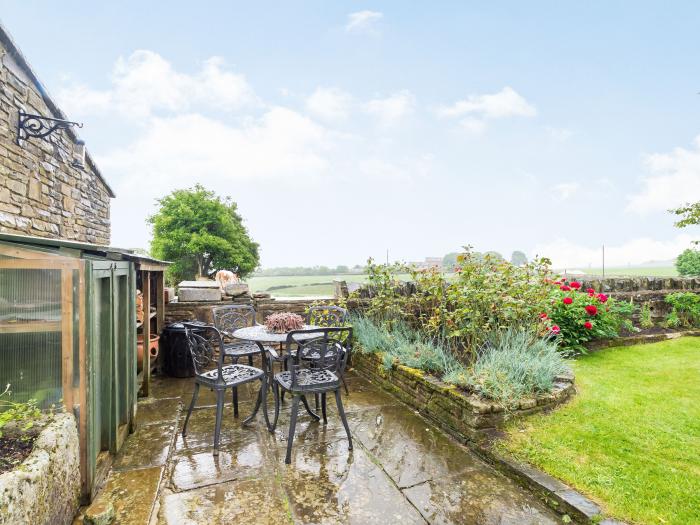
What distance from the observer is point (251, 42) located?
8.83m

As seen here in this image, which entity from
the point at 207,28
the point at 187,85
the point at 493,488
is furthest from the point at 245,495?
the point at 187,85

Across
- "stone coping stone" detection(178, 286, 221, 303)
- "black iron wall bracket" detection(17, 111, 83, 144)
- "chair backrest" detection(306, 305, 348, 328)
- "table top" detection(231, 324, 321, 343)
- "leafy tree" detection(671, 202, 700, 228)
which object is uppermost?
"black iron wall bracket" detection(17, 111, 83, 144)

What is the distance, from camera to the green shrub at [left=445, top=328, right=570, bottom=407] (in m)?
3.09

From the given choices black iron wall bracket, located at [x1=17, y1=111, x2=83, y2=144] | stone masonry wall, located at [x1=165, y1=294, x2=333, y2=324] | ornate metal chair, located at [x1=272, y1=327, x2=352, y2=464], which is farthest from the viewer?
stone masonry wall, located at [x1=165, y1=294, x2=333, y2=324]

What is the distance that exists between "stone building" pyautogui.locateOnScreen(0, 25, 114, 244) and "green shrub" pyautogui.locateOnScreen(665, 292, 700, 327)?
9436 millimetres

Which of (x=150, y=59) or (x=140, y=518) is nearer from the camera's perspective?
(x=140, y=518)

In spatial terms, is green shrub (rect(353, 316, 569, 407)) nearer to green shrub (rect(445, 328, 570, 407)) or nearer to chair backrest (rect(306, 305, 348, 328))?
green shrub (rect(445, 328, 570, 407))

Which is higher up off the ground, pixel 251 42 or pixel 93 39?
pixel 251 42

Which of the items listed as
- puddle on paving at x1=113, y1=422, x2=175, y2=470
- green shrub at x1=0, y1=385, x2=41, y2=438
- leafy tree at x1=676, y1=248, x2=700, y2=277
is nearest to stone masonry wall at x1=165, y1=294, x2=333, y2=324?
puddle on paving at x1=113, y1=422, x2=175, y2=470

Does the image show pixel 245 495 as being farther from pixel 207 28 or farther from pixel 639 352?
pixel 207 28

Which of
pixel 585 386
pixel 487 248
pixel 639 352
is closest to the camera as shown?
pixel 585 386

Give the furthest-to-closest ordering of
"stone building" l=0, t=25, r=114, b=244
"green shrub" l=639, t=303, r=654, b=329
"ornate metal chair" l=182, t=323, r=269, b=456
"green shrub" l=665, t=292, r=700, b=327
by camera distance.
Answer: "green shrub" l=665, t=292, r=700, b=327 → "green shrub" l=639, t=303, r=654, b=329 → "stone building" l=0, t=25, r=114, b=244 → "ornate metal chair" l=182, t=323, r=269, b=456

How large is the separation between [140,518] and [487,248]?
12.8ft

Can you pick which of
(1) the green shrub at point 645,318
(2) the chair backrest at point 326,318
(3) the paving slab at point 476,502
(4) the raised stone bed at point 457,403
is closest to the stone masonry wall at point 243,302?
(2) the chair backrest at point 326,318
